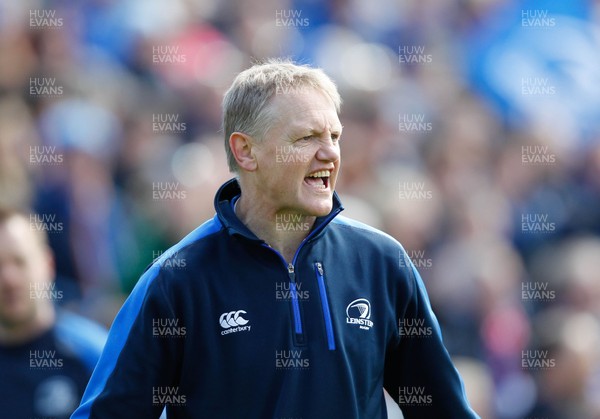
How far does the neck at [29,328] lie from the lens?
4961 mm

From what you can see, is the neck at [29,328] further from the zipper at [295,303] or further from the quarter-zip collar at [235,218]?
the zipper at [295,303]

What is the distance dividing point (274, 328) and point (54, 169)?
332 cm

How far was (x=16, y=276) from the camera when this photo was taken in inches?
196

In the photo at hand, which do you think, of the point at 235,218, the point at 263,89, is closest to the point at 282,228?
the point at 235,218

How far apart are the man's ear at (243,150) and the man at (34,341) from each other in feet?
6.49

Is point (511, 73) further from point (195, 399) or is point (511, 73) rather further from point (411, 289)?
point (195, 399)

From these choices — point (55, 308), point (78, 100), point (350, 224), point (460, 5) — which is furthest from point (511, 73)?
point (350, 224)

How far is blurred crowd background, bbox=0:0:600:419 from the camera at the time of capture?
589cm

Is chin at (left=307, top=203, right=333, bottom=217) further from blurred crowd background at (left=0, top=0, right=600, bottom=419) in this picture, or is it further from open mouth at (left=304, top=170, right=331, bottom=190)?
blurred crowd background at (left=0, top=0, right=600, bottom=419)

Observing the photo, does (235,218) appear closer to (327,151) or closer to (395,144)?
(327,151)

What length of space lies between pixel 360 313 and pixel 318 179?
0.40m

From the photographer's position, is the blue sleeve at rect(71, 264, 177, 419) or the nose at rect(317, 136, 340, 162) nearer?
the blue sleeve at rect(71, 264, 177, 419)

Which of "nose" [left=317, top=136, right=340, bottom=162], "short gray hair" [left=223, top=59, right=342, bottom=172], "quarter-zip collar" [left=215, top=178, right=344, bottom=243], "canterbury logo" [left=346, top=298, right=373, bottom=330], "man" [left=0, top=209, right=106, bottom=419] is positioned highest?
"short gray hair" [left=223, top=59, right=342, bottom=172]

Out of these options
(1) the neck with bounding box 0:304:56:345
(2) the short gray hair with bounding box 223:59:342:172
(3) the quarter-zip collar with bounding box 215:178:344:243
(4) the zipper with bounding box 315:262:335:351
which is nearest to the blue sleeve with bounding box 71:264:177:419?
(3) the quarter-zip collar with bounding box 215:178:344:243
